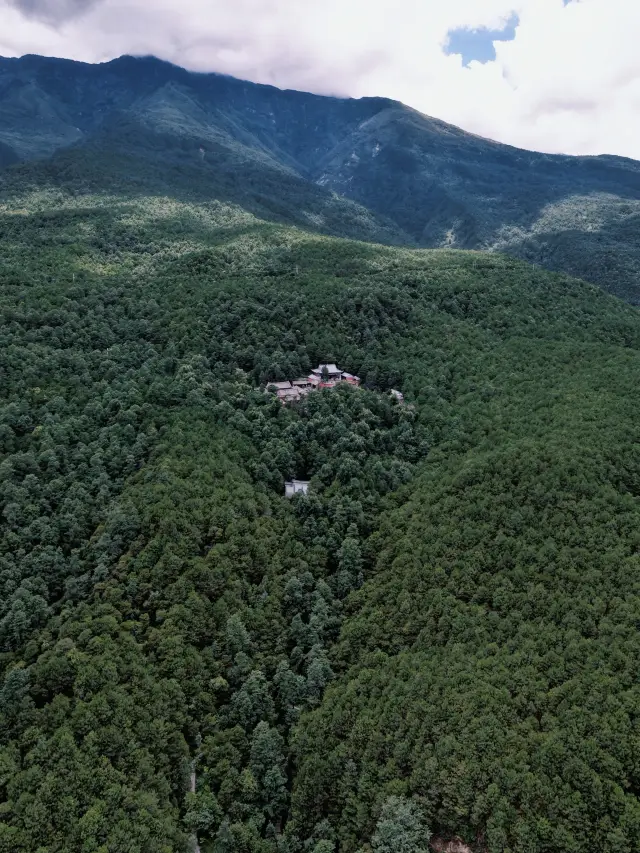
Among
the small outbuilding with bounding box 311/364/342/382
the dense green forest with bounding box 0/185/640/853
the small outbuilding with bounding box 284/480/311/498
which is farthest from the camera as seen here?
the small outbuilding with bounding box 311/364/342/382

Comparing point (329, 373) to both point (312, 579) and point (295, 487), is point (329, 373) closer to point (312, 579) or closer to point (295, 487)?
point (295, 487)

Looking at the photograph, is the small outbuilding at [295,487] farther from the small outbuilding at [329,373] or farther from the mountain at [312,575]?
the small outbuilding at [329,373]

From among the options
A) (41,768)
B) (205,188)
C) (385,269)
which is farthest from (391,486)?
(205,188)

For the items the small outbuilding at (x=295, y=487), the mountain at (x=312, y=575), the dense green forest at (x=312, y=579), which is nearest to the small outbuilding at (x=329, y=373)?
the mountain at (x=312, y=575)

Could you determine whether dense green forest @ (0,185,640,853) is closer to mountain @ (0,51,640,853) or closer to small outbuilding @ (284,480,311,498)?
mountain @ (0,51,640,853)

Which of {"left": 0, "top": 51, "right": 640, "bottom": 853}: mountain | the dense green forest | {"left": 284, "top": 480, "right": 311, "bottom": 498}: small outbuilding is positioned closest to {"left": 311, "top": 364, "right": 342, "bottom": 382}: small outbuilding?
{"left": 0, "top": 51, "right": 640, "bottom": 853}: mountain

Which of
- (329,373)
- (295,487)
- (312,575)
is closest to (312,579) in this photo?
(312,575)
